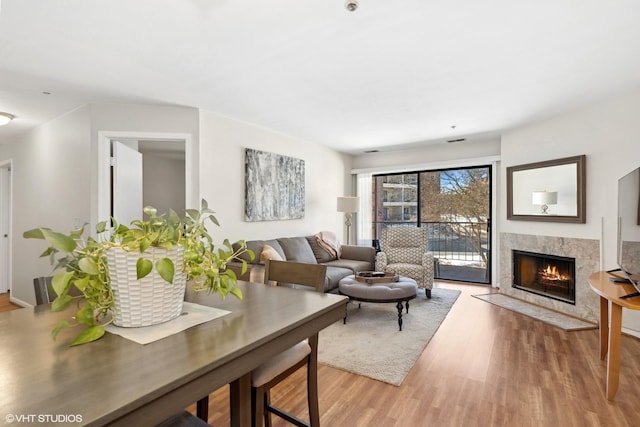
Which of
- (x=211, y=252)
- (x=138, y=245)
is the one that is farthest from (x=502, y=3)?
(x=138, y=245)

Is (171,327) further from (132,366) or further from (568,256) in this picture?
(568,256)

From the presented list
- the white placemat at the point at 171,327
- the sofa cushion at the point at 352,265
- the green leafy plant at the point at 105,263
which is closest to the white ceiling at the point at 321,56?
the green leafy plant at the point at 105,263

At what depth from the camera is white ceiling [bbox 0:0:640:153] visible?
188cm

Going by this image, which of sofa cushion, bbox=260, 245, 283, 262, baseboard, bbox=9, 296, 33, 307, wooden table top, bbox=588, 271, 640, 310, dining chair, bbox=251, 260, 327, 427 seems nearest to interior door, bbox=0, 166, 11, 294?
baseboard, bbox=9, 296, 33, 307

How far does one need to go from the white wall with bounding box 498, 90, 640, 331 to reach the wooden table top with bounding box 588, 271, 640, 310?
1.06m

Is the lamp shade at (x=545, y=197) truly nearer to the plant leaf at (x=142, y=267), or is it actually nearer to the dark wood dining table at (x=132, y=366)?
the dark wood dining table at (x=132, y=366)

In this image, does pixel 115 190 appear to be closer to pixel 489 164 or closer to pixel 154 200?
pixel 154 200

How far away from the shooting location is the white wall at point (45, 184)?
3.47m

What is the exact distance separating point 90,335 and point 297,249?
3.69 metres

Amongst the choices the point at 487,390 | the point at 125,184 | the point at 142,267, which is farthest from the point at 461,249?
the point at 142,267

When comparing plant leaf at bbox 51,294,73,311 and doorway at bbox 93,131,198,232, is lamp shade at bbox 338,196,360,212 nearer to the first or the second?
doorway at bbox 93,131,198,232

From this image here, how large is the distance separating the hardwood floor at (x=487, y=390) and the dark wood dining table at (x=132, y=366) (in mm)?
1113

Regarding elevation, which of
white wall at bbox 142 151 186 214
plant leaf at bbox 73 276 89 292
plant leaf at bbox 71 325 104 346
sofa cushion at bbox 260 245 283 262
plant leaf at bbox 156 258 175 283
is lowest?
sofa cushion at bbox 260 245 283 262

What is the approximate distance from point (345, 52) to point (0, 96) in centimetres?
338
